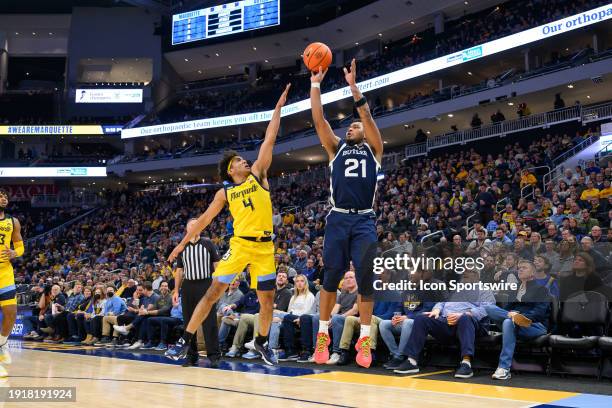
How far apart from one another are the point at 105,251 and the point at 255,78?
53.5 ft

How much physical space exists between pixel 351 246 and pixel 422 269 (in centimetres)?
277

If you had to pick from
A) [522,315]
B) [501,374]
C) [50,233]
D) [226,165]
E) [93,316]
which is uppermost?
[50,233]

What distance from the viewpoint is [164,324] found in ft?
33.7

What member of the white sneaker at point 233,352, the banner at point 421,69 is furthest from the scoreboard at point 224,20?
the white sneaker at point 233,352

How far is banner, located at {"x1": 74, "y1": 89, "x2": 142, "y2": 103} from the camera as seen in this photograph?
38344 millimetres

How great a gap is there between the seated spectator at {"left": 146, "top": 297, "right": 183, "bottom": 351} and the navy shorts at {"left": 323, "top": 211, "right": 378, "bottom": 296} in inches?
219

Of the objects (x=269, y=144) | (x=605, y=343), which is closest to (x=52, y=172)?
(x=269, y=144)

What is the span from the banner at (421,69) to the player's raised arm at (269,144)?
A: 18.8 metres

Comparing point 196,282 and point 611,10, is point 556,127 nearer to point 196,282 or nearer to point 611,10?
point 611,10

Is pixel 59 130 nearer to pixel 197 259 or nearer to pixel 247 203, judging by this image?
pixel 197 259

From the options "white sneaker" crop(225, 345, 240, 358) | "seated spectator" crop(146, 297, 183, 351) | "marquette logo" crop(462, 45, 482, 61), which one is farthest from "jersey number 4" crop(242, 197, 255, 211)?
"marquette logo" crop(462, 45, 482, 61)

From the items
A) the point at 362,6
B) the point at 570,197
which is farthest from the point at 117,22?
the point at 570,197
